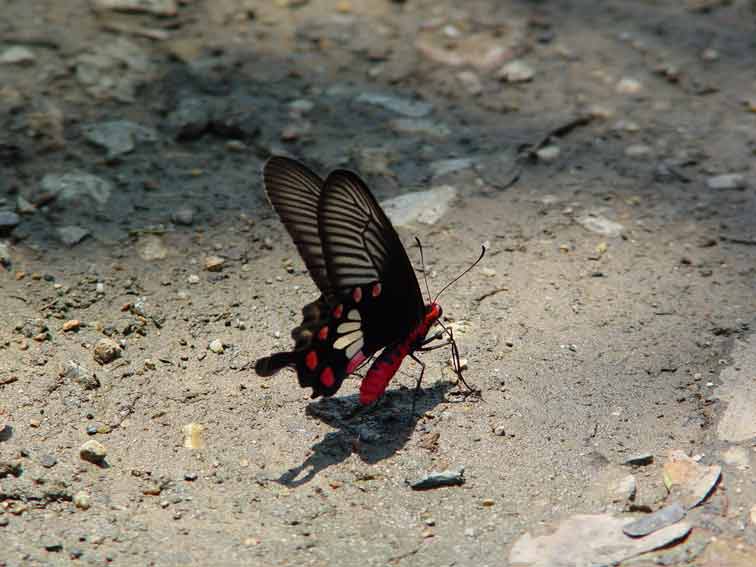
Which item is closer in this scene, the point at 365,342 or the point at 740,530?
the point at 740,530

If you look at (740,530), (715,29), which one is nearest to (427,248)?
(740,530)

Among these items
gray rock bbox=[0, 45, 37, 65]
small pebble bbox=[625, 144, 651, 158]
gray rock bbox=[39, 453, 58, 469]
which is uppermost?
gray rock bbox=[0, 45, 37, 65]

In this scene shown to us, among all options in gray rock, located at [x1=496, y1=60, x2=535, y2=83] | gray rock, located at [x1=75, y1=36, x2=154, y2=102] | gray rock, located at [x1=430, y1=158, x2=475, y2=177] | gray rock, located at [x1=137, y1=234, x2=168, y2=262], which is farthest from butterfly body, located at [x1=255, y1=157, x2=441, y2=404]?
gray rock, located at [x1=496, y1=60, x2=535, y2=83]

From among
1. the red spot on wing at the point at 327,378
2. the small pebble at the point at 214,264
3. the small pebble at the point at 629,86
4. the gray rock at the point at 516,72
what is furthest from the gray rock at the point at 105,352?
the small pebble at the point at 629,86

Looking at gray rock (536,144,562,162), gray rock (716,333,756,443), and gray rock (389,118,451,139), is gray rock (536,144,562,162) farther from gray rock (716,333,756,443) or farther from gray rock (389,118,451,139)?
gray rock (716,333,756,443)

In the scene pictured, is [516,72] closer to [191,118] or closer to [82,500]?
[191,118]

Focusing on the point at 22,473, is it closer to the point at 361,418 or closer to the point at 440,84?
the point at 361,418
